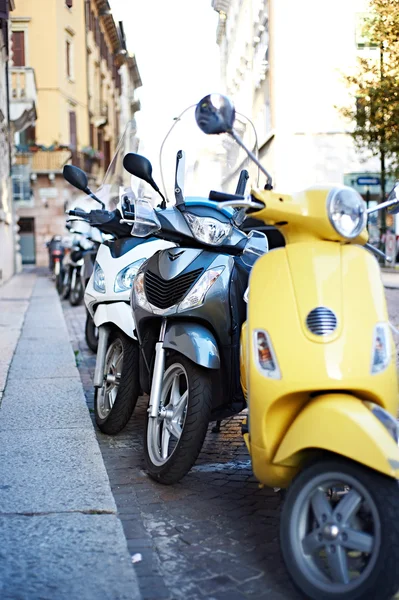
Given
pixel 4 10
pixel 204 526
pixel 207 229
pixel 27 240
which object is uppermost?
pixel 4 10

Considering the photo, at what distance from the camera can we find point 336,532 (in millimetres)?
2701

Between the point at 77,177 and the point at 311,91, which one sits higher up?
the point at 311,91

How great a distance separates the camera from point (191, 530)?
11.6 feet

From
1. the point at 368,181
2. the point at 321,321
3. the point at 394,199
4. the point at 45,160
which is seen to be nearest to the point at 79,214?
the point at 394,199

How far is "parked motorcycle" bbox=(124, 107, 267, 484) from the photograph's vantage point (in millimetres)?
3857

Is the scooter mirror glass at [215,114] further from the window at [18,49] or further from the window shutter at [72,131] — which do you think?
the window shutter at [72,131]

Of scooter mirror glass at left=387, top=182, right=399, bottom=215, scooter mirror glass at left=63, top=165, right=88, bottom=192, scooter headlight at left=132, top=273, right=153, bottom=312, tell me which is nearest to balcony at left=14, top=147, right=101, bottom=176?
scooter mirror glass at left=63, top=165, right=88, bottom=192

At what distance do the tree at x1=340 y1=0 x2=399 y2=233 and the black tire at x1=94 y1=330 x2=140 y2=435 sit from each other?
18595 mm

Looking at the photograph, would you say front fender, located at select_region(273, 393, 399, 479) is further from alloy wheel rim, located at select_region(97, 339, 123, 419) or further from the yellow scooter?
alloy wheel rim, located at select_region(97, 339, 123, 419)

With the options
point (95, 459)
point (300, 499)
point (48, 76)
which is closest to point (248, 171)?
point (95, 459)

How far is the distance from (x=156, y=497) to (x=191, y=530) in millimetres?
450

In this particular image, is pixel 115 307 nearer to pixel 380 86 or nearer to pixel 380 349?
pixel 380 349

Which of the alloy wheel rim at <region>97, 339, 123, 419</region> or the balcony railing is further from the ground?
the balcony railing

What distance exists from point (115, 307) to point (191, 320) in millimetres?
1365
